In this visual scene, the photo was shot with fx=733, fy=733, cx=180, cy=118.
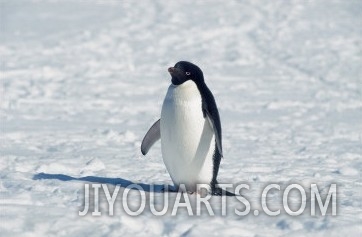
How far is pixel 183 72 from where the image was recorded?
4000mm

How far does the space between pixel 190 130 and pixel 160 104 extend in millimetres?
5218

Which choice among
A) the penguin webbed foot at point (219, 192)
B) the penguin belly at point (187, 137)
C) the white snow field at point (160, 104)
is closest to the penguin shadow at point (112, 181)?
the white snow field at point (160, 104)

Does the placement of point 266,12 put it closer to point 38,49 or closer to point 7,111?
point 38,49

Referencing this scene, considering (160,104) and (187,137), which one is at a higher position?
(160,104)

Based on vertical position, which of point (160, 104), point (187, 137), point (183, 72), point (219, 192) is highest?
point (160, 104)

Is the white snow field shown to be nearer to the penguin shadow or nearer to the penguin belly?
the penguin shadow

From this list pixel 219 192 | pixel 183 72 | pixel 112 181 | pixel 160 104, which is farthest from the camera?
pixel 160 104

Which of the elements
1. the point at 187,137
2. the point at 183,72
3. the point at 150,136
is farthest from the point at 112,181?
the point at 183,72

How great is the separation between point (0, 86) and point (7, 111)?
1809mm

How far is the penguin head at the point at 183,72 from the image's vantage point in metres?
3.99

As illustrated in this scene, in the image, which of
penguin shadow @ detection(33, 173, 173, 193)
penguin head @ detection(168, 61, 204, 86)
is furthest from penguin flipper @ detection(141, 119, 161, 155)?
penguin head @ detection(168, 61, 204, 86)

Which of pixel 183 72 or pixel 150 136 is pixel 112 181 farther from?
pixel 183 72

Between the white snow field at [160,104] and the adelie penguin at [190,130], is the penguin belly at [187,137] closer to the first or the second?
the adelie penguin at [190,130]

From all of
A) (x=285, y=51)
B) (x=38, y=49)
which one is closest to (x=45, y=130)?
(x=38, y=49)
